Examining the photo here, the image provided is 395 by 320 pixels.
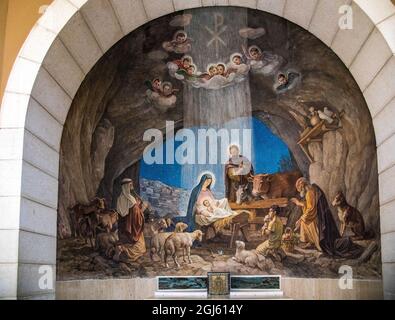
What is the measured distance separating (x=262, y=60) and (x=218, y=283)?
353 cm

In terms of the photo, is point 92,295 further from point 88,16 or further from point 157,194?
point 88,16

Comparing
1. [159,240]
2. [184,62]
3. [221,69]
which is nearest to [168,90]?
[184,62]

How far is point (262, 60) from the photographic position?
1009 cm

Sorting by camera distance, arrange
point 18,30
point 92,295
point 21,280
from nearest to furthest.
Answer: point 21,280, point 18,30, point 92,295

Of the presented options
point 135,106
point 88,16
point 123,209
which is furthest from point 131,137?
point 88,16

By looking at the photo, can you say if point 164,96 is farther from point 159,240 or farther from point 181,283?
point 181,283

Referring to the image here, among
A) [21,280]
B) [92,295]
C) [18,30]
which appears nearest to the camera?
[21,280]

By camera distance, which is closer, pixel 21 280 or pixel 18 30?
pixel 21 280

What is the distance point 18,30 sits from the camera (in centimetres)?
863

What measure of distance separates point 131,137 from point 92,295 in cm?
252

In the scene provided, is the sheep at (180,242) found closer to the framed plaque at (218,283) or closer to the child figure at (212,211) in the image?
the child figure at (212,211)

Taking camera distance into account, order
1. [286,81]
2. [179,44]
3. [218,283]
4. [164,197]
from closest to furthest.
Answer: [218,283] < [286,81] < [179,44] < [164,197]

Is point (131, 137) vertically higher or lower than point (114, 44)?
lower

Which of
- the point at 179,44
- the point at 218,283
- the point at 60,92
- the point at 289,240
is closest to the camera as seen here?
the point at 60,92
